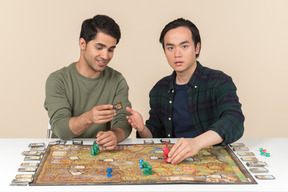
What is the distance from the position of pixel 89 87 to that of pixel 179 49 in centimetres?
58

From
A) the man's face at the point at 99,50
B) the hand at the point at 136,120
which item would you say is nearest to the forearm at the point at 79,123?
the hand at the point at 136,120

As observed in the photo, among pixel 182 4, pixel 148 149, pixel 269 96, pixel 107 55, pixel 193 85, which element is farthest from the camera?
pixel 269 96

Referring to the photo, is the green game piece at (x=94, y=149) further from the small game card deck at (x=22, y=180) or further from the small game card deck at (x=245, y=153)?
the small game card deck at (x=245, y=153)

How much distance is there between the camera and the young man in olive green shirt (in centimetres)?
232

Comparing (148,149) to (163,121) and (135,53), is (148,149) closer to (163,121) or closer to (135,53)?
(163,121)

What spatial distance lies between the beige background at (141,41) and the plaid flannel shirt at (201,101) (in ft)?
3.48

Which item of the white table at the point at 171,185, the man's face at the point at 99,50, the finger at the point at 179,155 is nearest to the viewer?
the white table at the point at 171,185

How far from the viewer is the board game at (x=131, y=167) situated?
1.72 metres

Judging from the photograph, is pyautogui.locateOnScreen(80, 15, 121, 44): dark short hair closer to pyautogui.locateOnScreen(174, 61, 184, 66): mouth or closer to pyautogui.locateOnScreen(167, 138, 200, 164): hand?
pyautogui.locateOnScreen(174, 61, 184, 66): mouth

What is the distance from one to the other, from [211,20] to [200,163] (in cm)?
214

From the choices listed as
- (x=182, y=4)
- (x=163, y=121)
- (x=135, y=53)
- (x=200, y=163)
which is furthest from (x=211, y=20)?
(x=200, y=163)

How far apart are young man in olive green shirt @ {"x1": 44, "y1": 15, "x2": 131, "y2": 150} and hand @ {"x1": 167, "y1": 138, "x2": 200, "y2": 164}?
424mm

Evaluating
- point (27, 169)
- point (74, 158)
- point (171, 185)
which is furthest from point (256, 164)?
point (27, 169)

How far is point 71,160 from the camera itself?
6.44 ft
